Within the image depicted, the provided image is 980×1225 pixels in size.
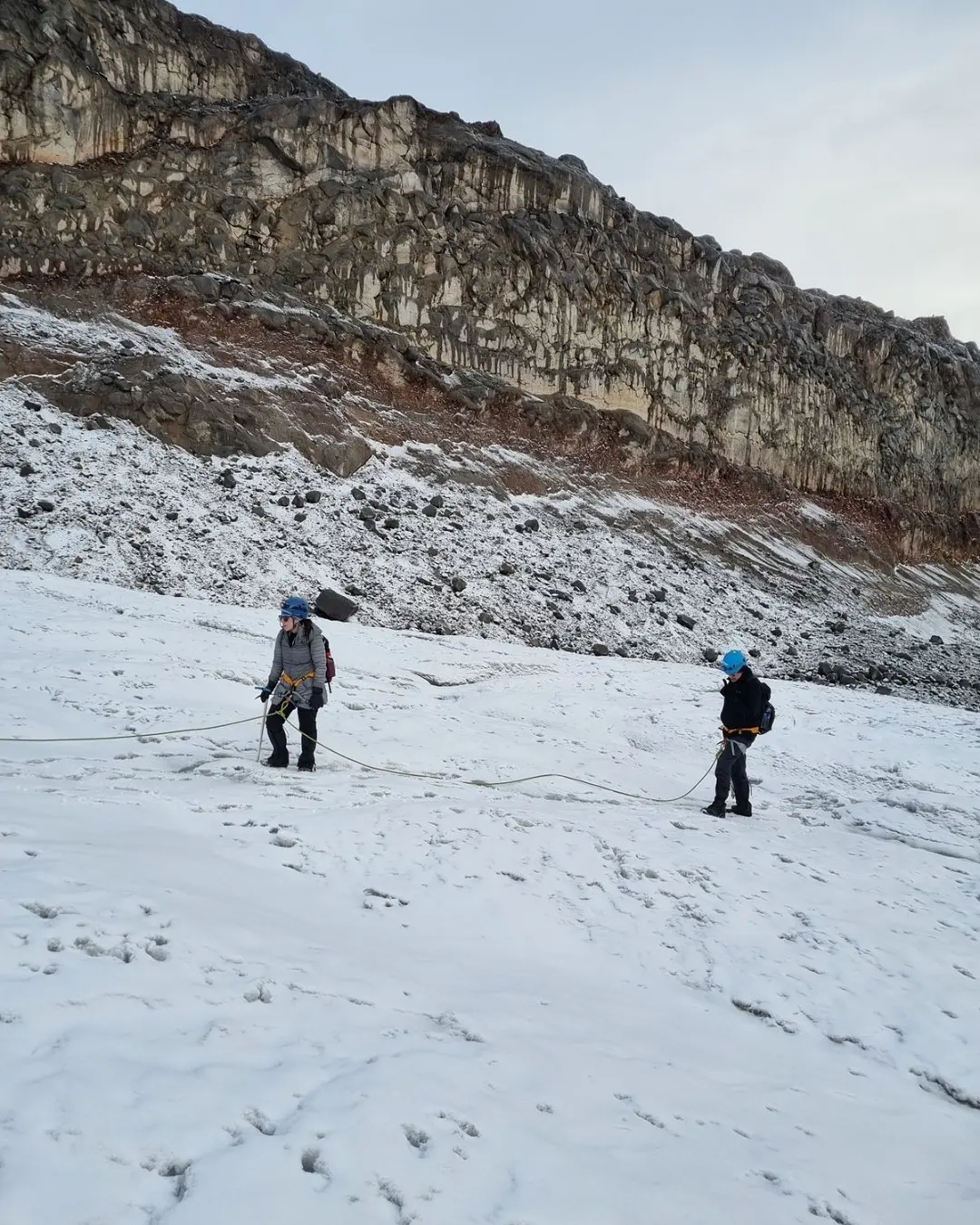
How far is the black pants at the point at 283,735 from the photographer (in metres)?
8.80

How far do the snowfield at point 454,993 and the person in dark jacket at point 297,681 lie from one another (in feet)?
1.95

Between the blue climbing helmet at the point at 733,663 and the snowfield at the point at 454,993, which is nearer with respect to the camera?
the snowfield at the point at 454,993

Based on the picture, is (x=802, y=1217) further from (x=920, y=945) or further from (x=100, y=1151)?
(x=920, y=945)

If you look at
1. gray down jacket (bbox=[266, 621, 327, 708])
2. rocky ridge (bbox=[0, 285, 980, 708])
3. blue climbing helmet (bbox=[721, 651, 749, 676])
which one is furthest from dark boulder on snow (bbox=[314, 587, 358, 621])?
blue climbing helmet (bbox=[721, 651, 749, 676])

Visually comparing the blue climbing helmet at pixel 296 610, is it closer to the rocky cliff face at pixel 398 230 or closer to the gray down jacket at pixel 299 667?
the gray down jacket at pixel 299 667

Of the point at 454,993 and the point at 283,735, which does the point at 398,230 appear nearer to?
the point at 283,735

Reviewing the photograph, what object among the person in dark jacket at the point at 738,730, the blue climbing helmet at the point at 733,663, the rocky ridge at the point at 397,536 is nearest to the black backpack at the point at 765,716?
the person in dark jacket at the point at 738,730

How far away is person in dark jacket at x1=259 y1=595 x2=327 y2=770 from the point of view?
348 inches

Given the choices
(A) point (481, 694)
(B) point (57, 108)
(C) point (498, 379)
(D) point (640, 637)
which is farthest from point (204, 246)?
(A) point (481, 694)

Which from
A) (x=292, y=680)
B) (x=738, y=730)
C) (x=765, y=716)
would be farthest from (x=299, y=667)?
(x=765, y=716)

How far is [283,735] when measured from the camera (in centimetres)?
885

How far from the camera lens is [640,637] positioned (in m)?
24.6

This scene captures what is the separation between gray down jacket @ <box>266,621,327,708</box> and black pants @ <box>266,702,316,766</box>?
4.5 inches

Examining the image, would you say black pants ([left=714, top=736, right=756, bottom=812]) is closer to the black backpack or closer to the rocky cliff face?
the black backpack
